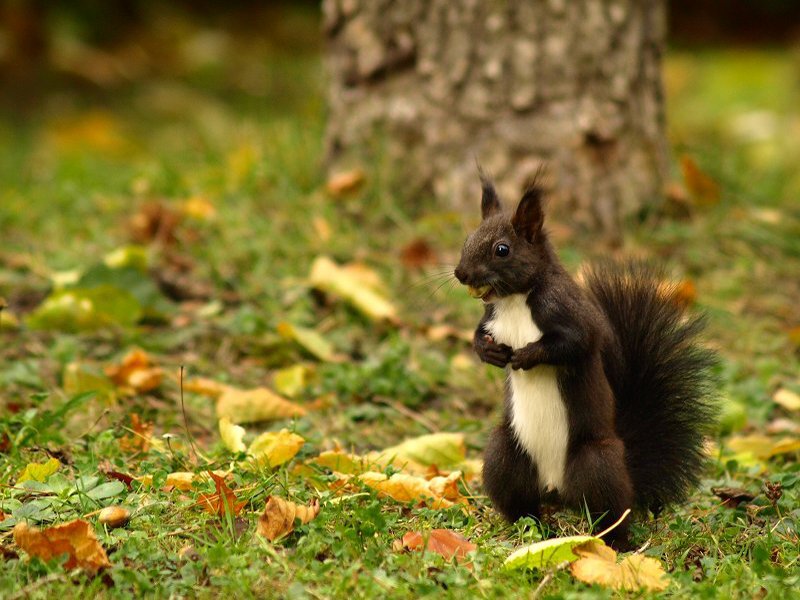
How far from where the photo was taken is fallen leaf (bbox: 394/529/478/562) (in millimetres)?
2408

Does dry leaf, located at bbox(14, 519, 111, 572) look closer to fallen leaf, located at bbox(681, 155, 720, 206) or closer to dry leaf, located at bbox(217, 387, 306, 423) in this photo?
dry leaf, located at bbox(217, 387, 306, 423)

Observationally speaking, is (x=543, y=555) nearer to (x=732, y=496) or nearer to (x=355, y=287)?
(x=732, y=496)

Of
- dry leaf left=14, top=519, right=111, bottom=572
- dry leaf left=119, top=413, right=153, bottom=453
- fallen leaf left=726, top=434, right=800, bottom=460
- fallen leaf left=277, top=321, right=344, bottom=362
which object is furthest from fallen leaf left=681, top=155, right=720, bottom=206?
dry leaf left=14, top=519, right=111, bottom=572

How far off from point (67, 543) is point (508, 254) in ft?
3.64

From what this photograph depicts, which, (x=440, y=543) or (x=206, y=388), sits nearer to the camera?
(x=440, y=543)

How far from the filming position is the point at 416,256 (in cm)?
446

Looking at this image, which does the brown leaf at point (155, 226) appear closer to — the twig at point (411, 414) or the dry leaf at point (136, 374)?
the dry leaf at point (136, 374)

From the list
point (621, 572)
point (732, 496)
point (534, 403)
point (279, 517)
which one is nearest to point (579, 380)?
point (534, 403)

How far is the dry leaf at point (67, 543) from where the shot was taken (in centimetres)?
225

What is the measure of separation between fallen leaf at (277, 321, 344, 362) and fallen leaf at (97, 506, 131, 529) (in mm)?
1436

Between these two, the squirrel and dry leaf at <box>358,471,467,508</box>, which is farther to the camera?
dry leaf at <box>358,471,467,508</box>

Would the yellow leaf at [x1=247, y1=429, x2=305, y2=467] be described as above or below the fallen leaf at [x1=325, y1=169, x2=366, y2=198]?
below

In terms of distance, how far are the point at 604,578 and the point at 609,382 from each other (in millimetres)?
590

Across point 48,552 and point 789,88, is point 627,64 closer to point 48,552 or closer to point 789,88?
point 48,552
